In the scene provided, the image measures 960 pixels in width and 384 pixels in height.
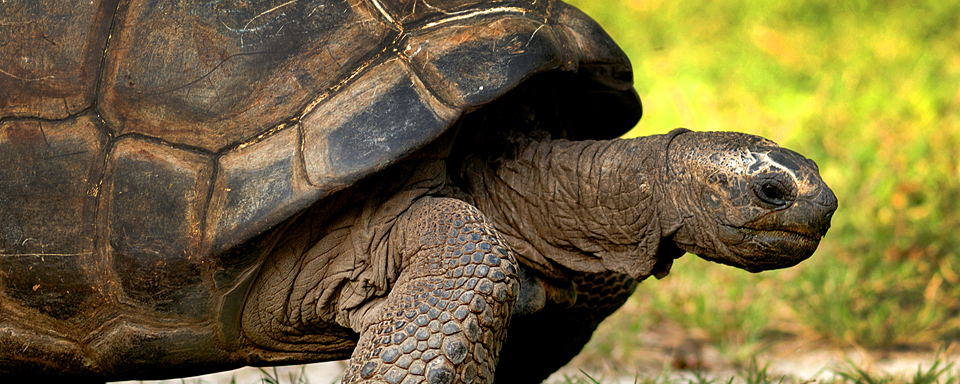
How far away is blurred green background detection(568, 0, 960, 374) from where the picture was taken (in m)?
4.38

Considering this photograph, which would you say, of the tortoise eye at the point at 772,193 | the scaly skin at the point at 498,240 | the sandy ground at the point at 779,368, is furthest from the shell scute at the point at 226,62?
the sandy ground at the point at 779,368

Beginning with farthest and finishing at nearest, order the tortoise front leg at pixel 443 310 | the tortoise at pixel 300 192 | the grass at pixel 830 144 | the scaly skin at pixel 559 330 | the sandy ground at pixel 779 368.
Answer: the grass at pixel 830 144 → the sandy ground at pixel 779 368 → the scaly skin at pixel 559 330 → the tortoise at pixel 300 192 → the tortoise front leg at pixel 443 310

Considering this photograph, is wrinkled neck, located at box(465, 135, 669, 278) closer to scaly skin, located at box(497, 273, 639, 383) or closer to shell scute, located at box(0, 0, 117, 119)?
scaly skin, located at box(497, 273, 639, 383)

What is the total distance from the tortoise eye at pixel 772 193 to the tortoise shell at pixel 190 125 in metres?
0.70

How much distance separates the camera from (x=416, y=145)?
2.26 metres

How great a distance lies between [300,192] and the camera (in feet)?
7.33

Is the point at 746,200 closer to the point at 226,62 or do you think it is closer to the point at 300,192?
the point at 300,192

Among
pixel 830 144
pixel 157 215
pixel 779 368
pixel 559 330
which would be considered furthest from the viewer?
pixel 830 144

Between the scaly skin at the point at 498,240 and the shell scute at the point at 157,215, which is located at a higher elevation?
the shell scute at the point at 157,215

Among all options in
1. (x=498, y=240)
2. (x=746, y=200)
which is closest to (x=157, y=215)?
(x=498, y=240)

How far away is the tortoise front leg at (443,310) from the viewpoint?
215 centimetres

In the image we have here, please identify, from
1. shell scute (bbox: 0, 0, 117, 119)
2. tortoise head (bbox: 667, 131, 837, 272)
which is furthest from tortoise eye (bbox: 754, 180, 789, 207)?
shell scute (bbox: 0, 0, 117, 119)

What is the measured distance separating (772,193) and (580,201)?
59 centimetres

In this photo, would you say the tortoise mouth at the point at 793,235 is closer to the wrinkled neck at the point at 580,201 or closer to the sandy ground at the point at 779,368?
the wrinkled neck at the point at 580,201
